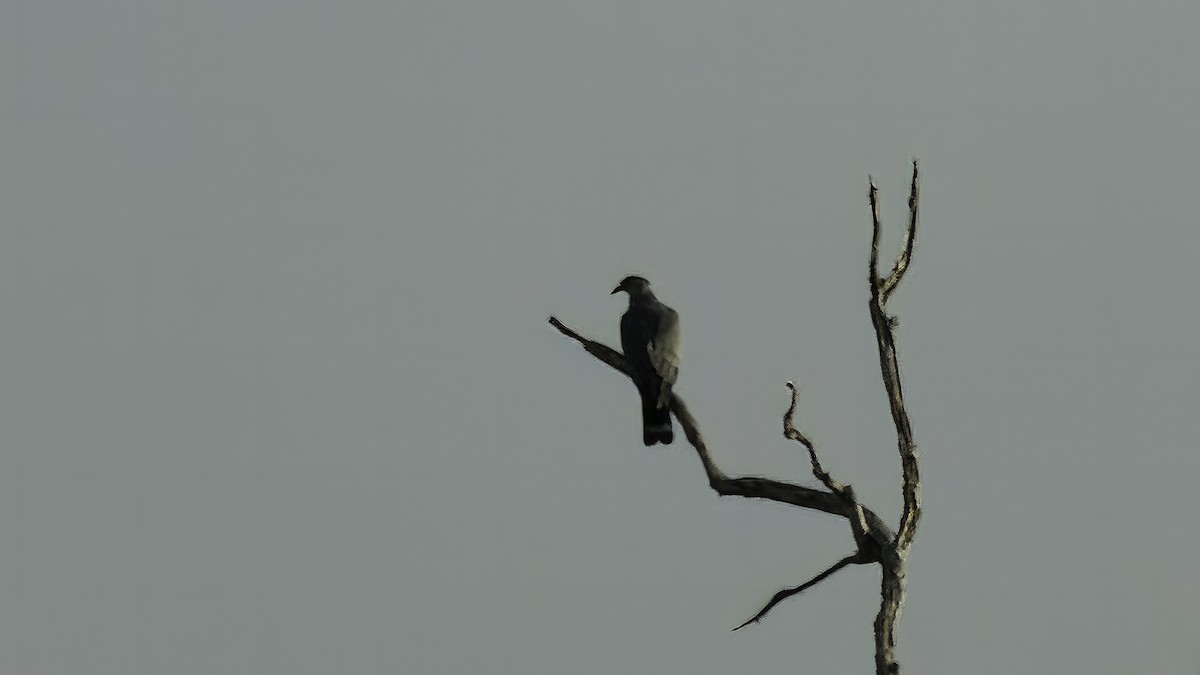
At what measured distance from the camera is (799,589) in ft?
40.0

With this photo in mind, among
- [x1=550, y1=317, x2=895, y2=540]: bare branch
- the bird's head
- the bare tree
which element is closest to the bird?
the bird's head

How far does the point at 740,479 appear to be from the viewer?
12367mm

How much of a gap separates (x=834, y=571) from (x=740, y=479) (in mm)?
847

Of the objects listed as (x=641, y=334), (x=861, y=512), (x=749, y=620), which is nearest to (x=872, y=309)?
(x=861, y=512)

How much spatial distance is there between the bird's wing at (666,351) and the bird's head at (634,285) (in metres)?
0.79

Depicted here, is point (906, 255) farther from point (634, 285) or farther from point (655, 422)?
point (634, 285)

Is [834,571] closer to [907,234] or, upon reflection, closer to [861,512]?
[861,512]

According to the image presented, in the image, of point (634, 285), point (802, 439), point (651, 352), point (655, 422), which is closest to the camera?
point (802, 439)

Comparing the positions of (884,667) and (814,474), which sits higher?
(814,474)

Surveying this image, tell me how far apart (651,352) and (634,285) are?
2114 millimetres

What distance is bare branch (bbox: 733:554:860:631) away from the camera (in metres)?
12.1

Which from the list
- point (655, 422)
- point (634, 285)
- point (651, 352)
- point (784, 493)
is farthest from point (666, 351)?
point (784, 493)

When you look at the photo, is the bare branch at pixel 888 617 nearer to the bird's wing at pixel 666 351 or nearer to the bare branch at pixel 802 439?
the bare branch at pixel 802 439

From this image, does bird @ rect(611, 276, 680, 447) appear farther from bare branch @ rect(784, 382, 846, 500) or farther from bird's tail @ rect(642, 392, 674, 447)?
bare branch @ rect(784, 382, 846, 500)
